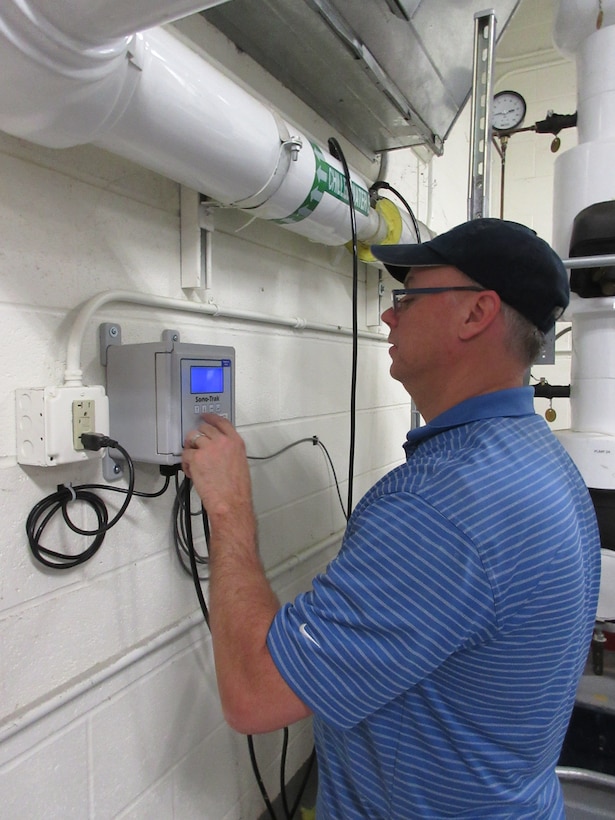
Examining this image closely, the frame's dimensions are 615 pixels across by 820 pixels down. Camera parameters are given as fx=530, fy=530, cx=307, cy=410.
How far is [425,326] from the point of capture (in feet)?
2.85

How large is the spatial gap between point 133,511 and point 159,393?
0.83ft

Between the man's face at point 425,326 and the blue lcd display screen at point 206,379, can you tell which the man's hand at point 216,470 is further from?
the man's face at point 425,326

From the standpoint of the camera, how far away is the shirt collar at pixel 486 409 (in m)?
0.77

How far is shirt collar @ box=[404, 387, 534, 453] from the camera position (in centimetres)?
77

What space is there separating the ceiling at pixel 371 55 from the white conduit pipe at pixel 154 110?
0.78 ft

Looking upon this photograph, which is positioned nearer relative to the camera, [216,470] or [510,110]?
[216,470]

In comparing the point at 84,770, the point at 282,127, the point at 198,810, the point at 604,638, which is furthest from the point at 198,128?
the point at 604,638

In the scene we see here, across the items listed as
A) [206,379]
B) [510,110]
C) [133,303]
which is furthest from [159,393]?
[510,110]

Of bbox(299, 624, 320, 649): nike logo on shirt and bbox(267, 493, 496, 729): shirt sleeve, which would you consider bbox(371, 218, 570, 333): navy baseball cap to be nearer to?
bbox(267, 493, 496, 729): shirt sleeve

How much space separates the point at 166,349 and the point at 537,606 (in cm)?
63

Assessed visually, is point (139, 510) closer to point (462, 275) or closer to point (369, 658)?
point (369, 658)

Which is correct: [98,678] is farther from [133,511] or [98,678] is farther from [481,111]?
[481,111]

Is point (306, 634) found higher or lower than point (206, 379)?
lower

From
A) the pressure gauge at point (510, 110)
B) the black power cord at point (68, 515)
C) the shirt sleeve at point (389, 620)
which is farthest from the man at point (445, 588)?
the pressure gauge at point (510, 110)
